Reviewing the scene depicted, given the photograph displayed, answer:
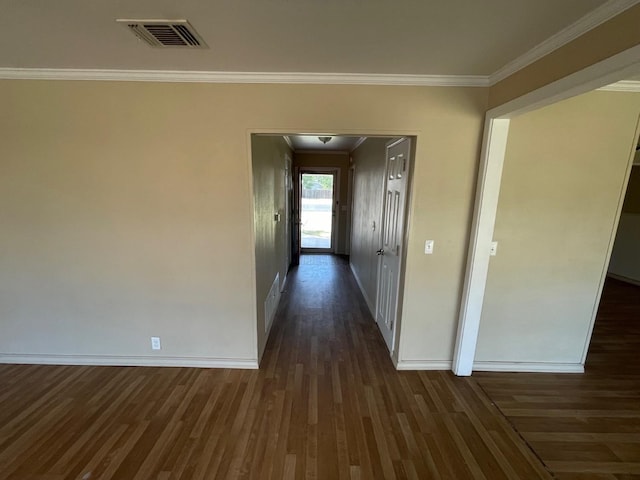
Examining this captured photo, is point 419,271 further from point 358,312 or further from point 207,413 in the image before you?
point 207,413

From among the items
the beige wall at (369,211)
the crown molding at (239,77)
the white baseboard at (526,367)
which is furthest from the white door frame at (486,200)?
the beige wall at (369,211)

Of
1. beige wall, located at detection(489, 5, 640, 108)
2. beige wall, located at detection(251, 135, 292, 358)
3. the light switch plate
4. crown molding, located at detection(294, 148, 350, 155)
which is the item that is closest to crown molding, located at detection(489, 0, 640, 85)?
beige wall, located at detection(489, 5, 640, 108)

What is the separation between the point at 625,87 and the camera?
2.18 metres

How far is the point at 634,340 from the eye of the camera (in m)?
3.31

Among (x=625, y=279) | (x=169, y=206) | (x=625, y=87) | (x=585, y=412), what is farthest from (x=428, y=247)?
(x=625, y=279)

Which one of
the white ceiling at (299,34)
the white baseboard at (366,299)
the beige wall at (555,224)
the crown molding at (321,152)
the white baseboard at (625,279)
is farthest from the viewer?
the crown molding at (321,152)

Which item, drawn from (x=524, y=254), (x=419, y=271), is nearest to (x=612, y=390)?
(x=524, y=254)

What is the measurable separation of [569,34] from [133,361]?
3.86 metres

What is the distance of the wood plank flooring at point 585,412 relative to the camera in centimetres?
182

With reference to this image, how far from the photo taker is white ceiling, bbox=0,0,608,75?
4.41ft

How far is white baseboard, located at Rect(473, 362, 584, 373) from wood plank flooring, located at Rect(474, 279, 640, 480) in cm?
6

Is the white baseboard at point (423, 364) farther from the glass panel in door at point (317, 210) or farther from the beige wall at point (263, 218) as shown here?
the glass panel in door at point (317, 210)

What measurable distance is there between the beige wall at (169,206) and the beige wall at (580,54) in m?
0.40

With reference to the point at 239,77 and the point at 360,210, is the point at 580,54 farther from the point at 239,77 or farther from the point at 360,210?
the point at 360,210
